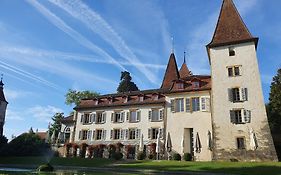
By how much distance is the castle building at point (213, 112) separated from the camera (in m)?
28.4

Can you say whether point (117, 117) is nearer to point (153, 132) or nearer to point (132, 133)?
point (132, 133)

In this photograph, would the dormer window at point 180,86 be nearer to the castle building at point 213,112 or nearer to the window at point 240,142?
the castle building at point 213,112

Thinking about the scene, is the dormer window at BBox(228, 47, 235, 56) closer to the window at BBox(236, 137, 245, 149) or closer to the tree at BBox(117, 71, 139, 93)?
the window at BBox(236, 137, 245, 149)

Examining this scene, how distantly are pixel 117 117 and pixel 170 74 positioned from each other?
12.0 meters

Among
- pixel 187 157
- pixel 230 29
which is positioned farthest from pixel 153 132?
pixel 230 29

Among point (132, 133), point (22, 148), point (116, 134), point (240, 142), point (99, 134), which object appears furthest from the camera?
point (99, 134)

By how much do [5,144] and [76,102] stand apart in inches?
866

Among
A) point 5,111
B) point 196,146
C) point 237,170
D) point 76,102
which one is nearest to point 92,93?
point 76,102

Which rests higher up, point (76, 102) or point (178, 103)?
point (76, 102)

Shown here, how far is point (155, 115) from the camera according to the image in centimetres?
3775

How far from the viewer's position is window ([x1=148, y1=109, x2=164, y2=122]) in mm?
37275

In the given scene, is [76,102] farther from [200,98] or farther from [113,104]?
[200,98]

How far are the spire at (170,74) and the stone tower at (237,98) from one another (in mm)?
12177

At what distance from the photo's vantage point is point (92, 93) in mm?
61625
